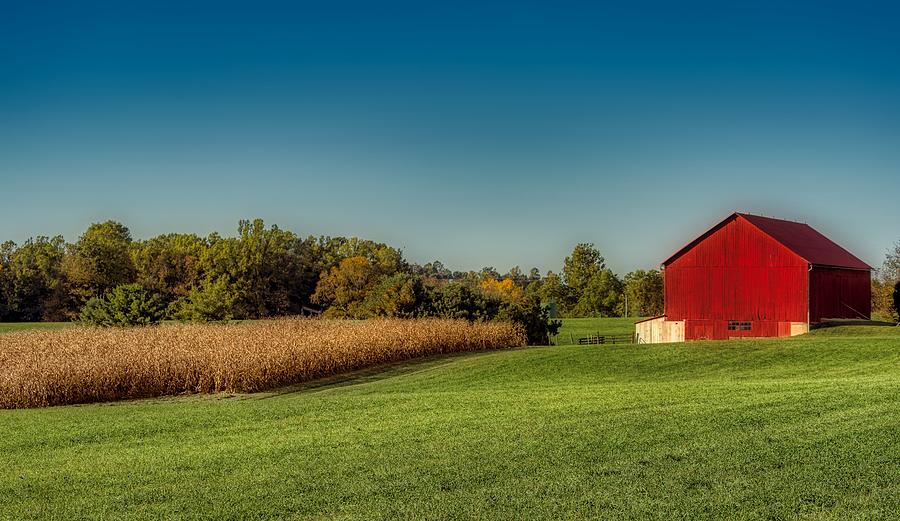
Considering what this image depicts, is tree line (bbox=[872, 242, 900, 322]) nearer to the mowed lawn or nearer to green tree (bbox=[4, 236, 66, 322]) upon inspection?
the mowed lawn

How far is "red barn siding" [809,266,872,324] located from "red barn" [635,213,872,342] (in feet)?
0.15

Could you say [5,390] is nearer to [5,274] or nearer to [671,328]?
[671,328]

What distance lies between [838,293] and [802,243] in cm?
304

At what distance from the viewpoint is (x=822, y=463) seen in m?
8.75

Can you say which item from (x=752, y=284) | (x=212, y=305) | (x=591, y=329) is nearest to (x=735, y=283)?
(x=752, y=284)

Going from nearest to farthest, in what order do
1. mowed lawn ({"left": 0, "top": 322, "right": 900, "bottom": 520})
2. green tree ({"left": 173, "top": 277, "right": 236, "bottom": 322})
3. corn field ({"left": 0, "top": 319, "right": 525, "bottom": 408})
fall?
mowed lawn ({"left": 0, "top": 322, "right": 900, "bottom": 520}), corn field ({"left": 0, "top": 319, "right": 525, "bottom": 408}), green tree ({"left": 173, "top": 277, "right": 236, "bottom": 322})

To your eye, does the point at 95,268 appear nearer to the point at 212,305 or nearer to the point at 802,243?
the point at 212,305

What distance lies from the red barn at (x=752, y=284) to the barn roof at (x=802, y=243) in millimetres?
69

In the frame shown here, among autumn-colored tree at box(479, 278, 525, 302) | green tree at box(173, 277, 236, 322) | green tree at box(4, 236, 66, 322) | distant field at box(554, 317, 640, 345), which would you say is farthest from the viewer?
green tree at box(4, 236, 66, 322)

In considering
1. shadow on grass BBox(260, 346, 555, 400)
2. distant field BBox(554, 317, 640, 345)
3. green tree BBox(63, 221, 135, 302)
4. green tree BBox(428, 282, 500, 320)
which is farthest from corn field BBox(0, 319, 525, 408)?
green tree BBox(63, 221, 135, 302)

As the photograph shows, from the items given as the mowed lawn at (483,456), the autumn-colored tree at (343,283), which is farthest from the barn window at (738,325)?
the autumn-colored tree at (343,283)

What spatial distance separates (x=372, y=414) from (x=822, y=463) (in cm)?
724

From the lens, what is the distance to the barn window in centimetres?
4038

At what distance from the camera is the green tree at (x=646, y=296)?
87625mm
